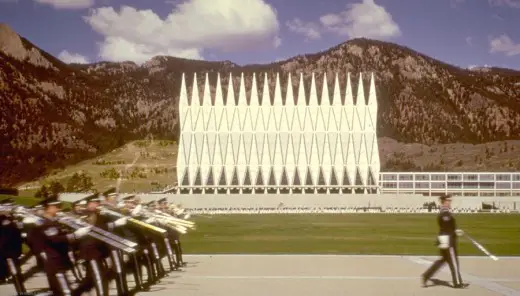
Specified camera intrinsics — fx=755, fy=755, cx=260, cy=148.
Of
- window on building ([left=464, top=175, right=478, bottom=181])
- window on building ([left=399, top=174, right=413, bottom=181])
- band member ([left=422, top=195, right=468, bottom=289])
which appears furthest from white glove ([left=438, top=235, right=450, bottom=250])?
window on building ([left=399, top=174, right=413, bottom=181])

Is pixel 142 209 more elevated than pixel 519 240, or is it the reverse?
pixel 142 209

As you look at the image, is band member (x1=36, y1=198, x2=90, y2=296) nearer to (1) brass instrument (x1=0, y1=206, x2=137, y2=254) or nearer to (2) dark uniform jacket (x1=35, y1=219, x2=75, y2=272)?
(2) dark uniform jacket (x1=35, y1=219, x2=75, y2=272)

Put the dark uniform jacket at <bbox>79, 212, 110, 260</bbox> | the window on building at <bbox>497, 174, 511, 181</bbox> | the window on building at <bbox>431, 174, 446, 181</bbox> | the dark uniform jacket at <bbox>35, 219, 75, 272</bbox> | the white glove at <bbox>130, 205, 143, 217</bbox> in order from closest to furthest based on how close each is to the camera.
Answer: the dark uniform jacket at <bbox>35, 219, 75, 272</bbox>
the dark uniform jacket at <bbox>79, 212, 110, 260</bbox>
the white glove at <bbox>130, 205, 143, 217</bbox>
the window on building at <bbox>497, 174, 511, 181</bbox>
the window on building at <bbox>431, 174, 446, 181</bbox>

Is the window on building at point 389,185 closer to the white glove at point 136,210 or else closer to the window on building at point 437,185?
the window on building at point 437,185

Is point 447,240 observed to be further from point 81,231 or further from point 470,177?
point 470,177

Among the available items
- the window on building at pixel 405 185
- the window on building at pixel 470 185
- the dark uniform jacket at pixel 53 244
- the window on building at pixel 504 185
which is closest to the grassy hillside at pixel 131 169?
the window on building at pixel 405 185

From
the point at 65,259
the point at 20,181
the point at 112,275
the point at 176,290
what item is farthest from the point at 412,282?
the point at 20,181

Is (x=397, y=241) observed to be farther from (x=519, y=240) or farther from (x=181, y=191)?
(x=181, y=191)

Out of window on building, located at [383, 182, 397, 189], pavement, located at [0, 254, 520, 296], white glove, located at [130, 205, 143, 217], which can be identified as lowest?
window on building, located at [383, 182, 397, 189]

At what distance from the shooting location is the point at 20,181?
163 metres

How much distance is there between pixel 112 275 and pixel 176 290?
2129 millimetres

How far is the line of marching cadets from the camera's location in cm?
1298

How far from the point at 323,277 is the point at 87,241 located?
7.43 m

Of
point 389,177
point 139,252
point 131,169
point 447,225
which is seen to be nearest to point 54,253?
point 139,252
